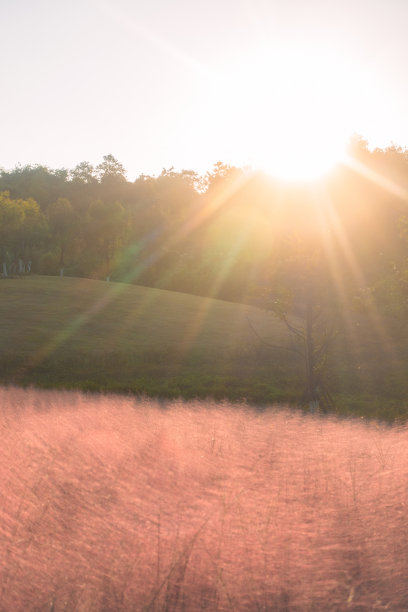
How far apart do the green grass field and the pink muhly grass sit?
8649mm

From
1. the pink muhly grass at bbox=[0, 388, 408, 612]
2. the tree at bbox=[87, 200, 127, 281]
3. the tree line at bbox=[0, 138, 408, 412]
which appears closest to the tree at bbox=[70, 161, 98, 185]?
the tree line at bbox=[0, 138, 408, 412]

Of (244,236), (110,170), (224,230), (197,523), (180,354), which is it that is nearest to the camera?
(197,523)

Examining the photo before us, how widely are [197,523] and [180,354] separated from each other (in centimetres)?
1848

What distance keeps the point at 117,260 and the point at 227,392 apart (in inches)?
1893

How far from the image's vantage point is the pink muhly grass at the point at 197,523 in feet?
14.7

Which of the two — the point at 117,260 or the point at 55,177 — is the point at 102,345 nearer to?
the point at 117,260

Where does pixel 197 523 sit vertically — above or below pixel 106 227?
below

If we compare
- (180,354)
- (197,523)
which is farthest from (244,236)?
(197,523)

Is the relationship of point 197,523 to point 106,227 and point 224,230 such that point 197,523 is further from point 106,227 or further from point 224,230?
point 106,227

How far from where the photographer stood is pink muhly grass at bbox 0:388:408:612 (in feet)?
14.7

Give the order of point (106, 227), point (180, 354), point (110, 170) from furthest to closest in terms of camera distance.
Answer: point (110, 170)
point (106, 227)
point (180, 354)

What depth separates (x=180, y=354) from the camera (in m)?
24.2

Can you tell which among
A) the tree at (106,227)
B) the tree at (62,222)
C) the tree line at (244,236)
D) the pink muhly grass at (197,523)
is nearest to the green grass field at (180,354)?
the tree line at (244,236)

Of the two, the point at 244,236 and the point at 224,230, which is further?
the point at 224,230
